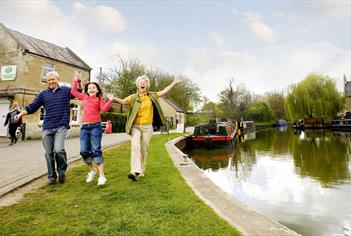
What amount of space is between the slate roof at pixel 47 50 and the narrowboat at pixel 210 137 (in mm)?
10607

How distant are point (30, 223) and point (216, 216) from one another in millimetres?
2148

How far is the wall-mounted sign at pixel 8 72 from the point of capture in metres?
16.6

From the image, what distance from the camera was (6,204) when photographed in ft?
12.3

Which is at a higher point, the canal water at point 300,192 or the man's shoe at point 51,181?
the man's shoe at point 51,181

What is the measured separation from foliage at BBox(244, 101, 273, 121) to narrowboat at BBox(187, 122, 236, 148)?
1413 inches

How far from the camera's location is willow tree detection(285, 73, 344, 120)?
41875 mm

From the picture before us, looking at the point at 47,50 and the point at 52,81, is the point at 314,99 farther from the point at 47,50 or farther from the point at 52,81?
the point at 52,81

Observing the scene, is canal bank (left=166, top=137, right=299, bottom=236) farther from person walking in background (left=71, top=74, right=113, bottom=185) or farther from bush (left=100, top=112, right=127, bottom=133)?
bush (left=100, top=112, right=127, bottom=133)

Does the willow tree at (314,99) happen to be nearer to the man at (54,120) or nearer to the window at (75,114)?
the window at (75,114)

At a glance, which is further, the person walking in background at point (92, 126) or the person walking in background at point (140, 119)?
the person walking in background at point (140, 119)

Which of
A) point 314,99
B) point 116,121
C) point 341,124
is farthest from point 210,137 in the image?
point 341,124

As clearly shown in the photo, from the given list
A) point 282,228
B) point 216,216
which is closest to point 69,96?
point 216,216


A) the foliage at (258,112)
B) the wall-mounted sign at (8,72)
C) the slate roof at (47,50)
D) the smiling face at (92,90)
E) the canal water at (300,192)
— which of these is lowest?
the canal water at (300,192)

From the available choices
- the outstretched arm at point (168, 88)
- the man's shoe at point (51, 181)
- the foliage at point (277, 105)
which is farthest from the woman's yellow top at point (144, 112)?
the foliage at point (277, 105)
